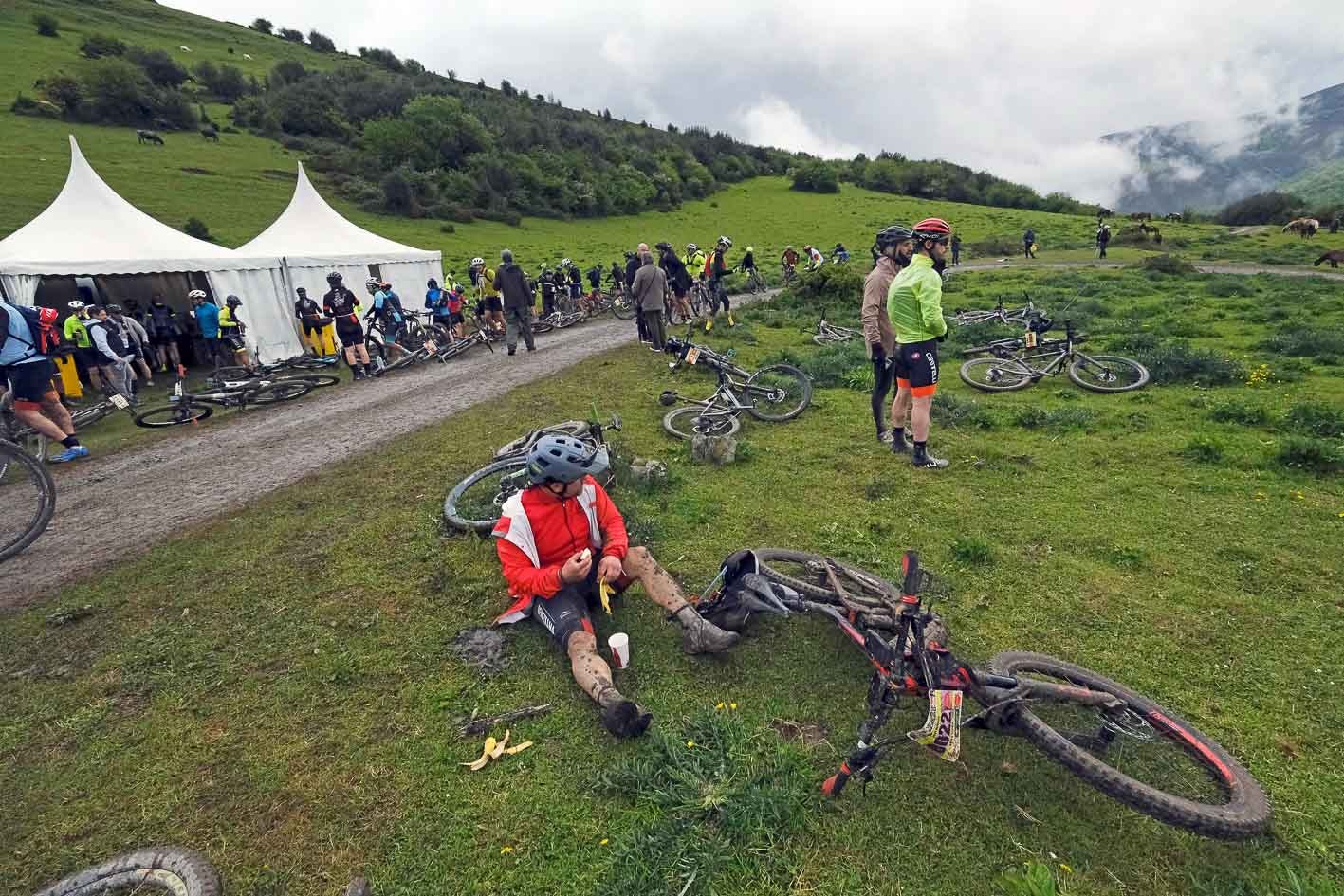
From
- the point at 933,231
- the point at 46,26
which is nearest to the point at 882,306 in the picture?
the point at 933,231

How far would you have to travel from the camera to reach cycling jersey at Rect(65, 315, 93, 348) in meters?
12.6

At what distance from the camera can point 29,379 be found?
307 inches

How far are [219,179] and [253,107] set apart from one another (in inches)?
1080

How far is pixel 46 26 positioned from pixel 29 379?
101145 mm

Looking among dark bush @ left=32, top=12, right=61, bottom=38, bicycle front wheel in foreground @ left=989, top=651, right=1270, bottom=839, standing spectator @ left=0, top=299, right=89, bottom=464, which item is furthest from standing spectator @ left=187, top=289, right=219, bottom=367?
dark bush @ left=32, top=12, right=61, bottom=38

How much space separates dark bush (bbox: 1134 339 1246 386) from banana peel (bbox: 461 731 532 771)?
11.2 meters

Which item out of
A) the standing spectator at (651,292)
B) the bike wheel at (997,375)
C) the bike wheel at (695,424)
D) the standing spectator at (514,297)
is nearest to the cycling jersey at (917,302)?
the bike wheel at (695,424)

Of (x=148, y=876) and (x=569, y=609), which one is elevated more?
(x=569, y=609)

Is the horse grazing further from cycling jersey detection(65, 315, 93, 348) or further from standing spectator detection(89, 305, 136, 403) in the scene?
cycling jersey detection(65, 315, 93, 348)

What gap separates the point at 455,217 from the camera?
50469mm

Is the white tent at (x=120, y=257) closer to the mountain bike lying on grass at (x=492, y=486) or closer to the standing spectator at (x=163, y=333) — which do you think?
the standing spectator at (x=163, y=333)

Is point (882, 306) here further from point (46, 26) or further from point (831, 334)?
point (46, 26)

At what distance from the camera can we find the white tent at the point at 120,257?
13.0 metres

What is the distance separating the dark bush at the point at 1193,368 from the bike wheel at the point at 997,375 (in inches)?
76.5
